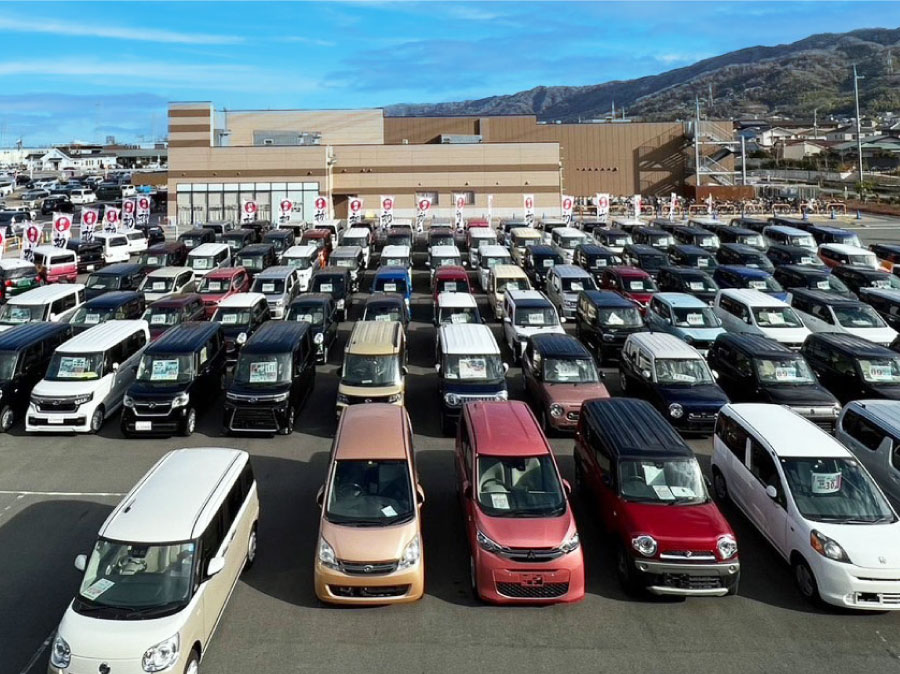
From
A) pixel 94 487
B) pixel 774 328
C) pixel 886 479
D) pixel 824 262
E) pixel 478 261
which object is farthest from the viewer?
pixel 478 261

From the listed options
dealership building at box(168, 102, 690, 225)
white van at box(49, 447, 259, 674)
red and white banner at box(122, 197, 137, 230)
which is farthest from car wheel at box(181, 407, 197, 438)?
dealership building at box(168, 102, 690, 225)

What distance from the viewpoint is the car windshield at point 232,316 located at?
64.4ft

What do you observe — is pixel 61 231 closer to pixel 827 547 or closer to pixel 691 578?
pixel 691 578

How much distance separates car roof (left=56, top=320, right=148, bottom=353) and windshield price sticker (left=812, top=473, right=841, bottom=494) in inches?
541

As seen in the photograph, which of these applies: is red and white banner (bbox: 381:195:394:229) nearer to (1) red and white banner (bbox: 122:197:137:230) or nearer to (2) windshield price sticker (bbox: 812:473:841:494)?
(1) red and white banner (bbox: 122:197:137:230)

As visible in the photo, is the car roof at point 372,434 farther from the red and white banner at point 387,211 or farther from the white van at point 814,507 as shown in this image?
the red and white banner at point 387,211

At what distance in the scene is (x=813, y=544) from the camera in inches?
340

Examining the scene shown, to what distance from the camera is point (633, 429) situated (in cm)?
1053

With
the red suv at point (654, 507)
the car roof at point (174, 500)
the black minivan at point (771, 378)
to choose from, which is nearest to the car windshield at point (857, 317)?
the black minivan at point (771, 378)

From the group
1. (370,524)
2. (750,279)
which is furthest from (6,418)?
(750,279)

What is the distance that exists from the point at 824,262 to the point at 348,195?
3324 centimetres

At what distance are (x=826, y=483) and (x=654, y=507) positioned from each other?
92.1 inches

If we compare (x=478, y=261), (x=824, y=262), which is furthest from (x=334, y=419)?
(x=824, y=262)

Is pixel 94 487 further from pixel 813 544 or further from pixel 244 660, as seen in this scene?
pixel 813 544
